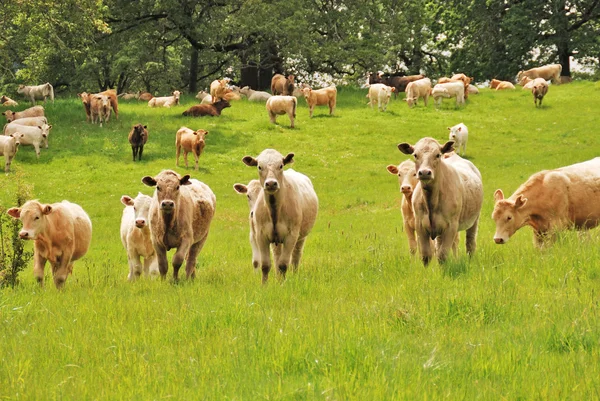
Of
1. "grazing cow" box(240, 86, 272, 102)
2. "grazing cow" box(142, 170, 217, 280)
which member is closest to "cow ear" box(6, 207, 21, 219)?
"grazing cow" box(142, 170, 217, 280)

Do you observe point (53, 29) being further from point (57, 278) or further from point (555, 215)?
point (555, 215)

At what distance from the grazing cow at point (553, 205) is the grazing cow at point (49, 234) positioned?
6913 millimetres

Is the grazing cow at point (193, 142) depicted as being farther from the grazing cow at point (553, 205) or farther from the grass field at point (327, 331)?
the grazing cow at point (553, 205)

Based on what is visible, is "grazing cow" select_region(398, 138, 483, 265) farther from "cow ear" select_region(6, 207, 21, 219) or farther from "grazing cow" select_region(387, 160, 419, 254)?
"cow ear" select_region(6, 207, 21, 219)

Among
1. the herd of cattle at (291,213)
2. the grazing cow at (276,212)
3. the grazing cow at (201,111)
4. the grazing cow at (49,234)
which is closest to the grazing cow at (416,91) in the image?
the grazing cow at (201,111)

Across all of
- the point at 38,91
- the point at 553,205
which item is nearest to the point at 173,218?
the point at 553,205

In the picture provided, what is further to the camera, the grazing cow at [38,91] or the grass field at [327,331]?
the grazing cow at [38,91]

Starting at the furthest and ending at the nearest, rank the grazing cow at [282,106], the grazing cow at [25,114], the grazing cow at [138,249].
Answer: the grazing cow at [282,106], the grazing cow at [25,114], the grazing cow at [138,249]

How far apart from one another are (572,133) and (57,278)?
2806 centimetres

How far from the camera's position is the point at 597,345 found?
5.16m

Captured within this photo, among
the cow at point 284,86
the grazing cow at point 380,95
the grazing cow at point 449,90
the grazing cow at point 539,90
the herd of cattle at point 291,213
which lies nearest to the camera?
the herd of cattle at point 291,213

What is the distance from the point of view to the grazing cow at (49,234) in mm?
10680

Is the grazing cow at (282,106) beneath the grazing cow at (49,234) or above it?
above

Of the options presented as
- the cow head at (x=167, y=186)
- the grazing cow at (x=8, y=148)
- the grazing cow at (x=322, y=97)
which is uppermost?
the grazing cow at (x=322, y=97)
